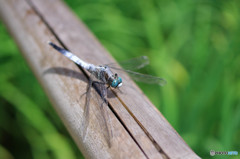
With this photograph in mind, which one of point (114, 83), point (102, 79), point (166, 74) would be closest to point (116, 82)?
point (114, 83)

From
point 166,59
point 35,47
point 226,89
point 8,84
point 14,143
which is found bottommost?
point 226,89

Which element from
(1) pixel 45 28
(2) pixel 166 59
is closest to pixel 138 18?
(2) pixel 166 59

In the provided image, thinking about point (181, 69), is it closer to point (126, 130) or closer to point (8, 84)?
point (8, 84)

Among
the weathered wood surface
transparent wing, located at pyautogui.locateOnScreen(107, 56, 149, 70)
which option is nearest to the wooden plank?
→ the weathered wood surface

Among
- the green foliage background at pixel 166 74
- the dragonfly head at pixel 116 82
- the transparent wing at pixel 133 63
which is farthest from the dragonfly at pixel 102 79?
the green foliage background at pixel 166 74

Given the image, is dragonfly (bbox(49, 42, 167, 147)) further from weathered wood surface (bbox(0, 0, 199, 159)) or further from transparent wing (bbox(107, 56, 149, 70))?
transparent wing (bbox(107, 56, 149, 70))

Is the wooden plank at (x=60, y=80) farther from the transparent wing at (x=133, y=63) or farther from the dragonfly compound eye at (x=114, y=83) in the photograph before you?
the transparent wing at (x=133, y=63)
